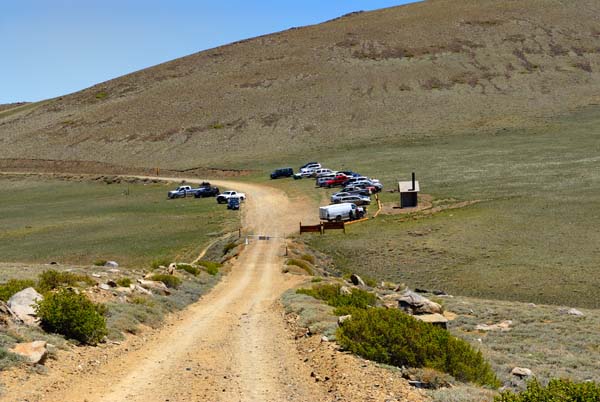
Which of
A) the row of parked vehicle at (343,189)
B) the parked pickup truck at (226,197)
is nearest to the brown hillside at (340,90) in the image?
the row of parked vehicle at (343,189)

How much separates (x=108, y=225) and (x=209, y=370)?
183 feet

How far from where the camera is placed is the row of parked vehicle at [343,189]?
199ft

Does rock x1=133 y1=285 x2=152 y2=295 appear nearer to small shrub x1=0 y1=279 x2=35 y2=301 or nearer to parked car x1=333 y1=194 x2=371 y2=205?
small shrub x1=0 y1=279 x2=35 y2=301

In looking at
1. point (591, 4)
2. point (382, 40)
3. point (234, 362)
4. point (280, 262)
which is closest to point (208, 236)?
point (280, 262)

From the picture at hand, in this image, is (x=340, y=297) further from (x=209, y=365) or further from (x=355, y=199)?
(x=355, y=199)

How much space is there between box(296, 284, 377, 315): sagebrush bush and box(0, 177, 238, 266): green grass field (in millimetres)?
23145

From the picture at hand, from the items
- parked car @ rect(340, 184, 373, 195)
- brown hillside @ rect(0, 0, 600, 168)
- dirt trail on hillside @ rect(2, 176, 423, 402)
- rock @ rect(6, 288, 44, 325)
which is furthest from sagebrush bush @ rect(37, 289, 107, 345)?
brown hillside @ rect(0, 0, 600, 168)

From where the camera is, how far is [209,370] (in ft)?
49.5

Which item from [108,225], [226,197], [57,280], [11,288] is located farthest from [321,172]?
[11,288]

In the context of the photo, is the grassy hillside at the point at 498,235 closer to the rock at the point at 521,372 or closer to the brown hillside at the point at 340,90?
the rock at the point at 521,372

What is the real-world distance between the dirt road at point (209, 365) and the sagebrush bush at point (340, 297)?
1.79 meters

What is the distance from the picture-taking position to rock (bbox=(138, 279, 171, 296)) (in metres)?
26.6

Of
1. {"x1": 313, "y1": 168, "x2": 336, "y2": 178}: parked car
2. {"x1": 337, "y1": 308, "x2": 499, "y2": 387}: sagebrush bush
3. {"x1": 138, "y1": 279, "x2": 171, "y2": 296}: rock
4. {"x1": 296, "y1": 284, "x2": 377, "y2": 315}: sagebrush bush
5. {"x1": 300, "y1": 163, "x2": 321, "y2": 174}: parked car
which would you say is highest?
{"x1": 300, "y1": 163, "x2": 321, "y2": 174}: parked car

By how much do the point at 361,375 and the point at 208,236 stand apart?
148 ft
